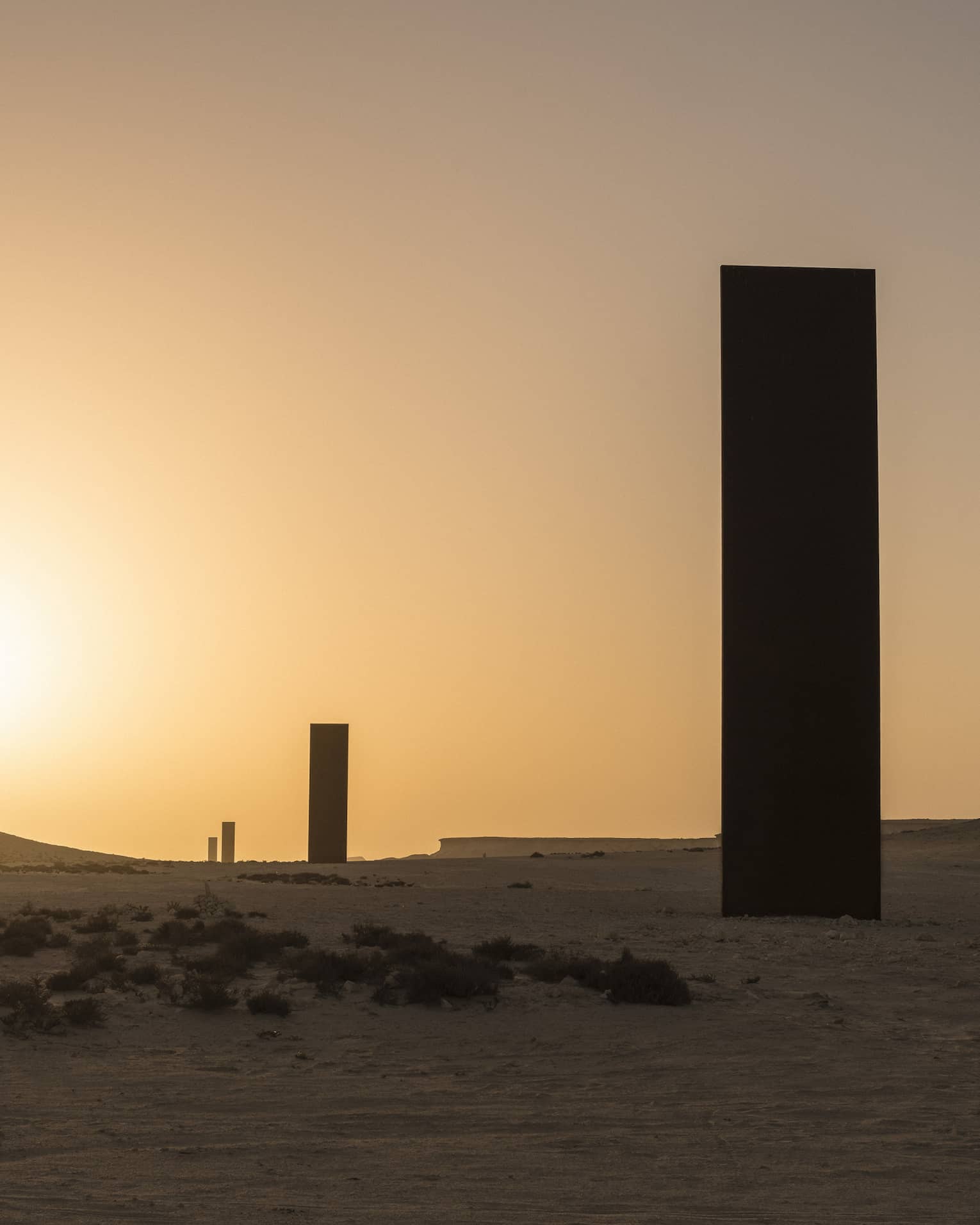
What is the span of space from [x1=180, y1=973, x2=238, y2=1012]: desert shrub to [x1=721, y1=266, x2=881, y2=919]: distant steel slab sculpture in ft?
30.9

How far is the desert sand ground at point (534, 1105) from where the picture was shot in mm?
6414

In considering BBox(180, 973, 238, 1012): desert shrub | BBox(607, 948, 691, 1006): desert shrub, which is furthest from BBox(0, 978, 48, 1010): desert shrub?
BBox(607, 948, 691, 1006): desert shrub

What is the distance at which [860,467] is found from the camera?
62.5 feet

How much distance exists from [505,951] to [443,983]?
2.02 meters

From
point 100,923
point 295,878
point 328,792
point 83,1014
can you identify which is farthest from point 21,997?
point 328,792

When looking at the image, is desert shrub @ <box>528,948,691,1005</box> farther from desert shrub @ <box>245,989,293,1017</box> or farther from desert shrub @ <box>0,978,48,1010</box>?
desert shrub @ <box>0,978,48,1010</box>

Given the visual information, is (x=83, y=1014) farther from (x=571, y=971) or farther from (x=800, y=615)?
(x=800, y=615)

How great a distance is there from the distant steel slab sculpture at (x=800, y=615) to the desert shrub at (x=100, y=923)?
800 cm

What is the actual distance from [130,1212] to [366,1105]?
2.24 metres

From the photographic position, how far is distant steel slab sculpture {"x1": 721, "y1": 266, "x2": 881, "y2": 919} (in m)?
18.6

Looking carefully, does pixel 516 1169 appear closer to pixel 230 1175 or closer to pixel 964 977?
pixel 230 1175

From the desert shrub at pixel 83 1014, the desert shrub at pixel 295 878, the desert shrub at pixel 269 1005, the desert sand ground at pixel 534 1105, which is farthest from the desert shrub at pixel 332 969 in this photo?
the desert shrub at pixel 295 878

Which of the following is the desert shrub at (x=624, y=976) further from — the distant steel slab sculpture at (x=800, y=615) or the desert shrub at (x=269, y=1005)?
the distant steel slab sculpture at (x=800, y=615)

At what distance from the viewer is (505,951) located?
13016 mm
